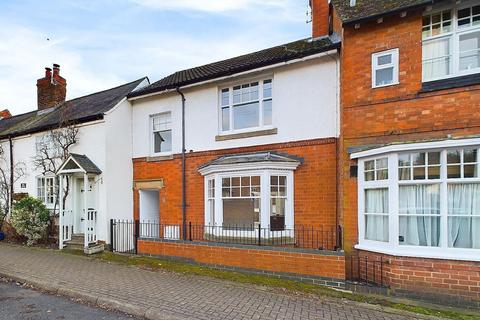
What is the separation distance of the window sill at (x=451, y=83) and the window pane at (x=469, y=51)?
0.35 m

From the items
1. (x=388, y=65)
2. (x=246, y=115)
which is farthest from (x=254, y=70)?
(x=388, y=65)

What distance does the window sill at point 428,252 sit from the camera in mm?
6102

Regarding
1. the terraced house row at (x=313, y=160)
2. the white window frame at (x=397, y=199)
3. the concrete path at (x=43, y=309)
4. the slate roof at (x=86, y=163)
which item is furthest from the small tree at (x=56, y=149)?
the white window frame at (x=397, y=199)

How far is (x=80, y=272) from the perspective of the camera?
808cm

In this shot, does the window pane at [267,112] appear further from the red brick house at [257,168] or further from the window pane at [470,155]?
the window pane at [470,155]

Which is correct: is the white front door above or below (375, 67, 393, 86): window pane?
below

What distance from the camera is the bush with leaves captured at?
12312mm

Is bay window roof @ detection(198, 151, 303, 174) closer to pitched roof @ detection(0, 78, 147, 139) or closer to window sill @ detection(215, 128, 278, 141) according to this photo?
window sill @ detection(215, 128, 278, 141)

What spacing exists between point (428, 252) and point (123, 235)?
9.65 m

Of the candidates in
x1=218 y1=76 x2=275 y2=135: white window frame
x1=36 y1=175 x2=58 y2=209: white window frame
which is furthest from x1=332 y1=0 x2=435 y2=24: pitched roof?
x1=36 y1=175 x2=58 y2=209: white window frame

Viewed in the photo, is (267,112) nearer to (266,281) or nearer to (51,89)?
(266,281)

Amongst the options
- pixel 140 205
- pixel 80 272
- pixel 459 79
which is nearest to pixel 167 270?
pixel 80 272

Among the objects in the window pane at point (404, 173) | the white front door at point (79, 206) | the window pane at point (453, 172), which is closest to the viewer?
the window pane at point (453, 172)

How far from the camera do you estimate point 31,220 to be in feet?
40.5
